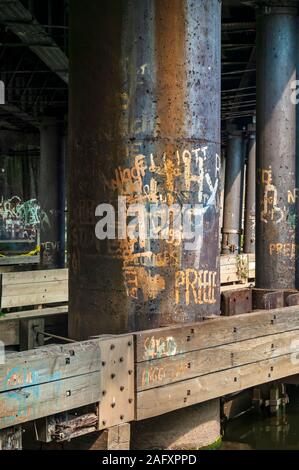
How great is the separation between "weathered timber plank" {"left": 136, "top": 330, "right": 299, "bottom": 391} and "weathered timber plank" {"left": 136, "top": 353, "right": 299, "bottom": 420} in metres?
0.06

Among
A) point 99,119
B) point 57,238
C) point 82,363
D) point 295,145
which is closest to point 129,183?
point 99,119

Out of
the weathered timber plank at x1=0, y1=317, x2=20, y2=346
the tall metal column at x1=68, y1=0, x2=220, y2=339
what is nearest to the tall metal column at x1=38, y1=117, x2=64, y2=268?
the weathered timber plank at x1=0, y1=317, x2=20, y2=346

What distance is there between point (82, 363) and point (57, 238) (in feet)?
63.5

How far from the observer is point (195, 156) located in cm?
705

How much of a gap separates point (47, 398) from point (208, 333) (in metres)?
1.96

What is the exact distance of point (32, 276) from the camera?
1283 centimetres

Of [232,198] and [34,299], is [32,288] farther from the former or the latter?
[232,198]

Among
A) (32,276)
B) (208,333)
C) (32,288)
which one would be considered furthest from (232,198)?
(208,333)

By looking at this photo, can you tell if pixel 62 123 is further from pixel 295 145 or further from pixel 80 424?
pixel 80 424

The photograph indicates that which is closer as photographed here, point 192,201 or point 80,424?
point 80,424

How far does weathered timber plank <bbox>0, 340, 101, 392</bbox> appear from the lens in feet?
17.1

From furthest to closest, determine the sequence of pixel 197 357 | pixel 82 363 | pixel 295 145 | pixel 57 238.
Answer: pixel 57 238, pixel 295 145, pixel 197 357, pixel 82 363

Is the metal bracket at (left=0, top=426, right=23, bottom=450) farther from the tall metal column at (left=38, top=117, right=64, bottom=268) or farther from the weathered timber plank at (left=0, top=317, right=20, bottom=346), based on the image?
the tall metal column at (left=38, top=117, right=64, bottom=268)
